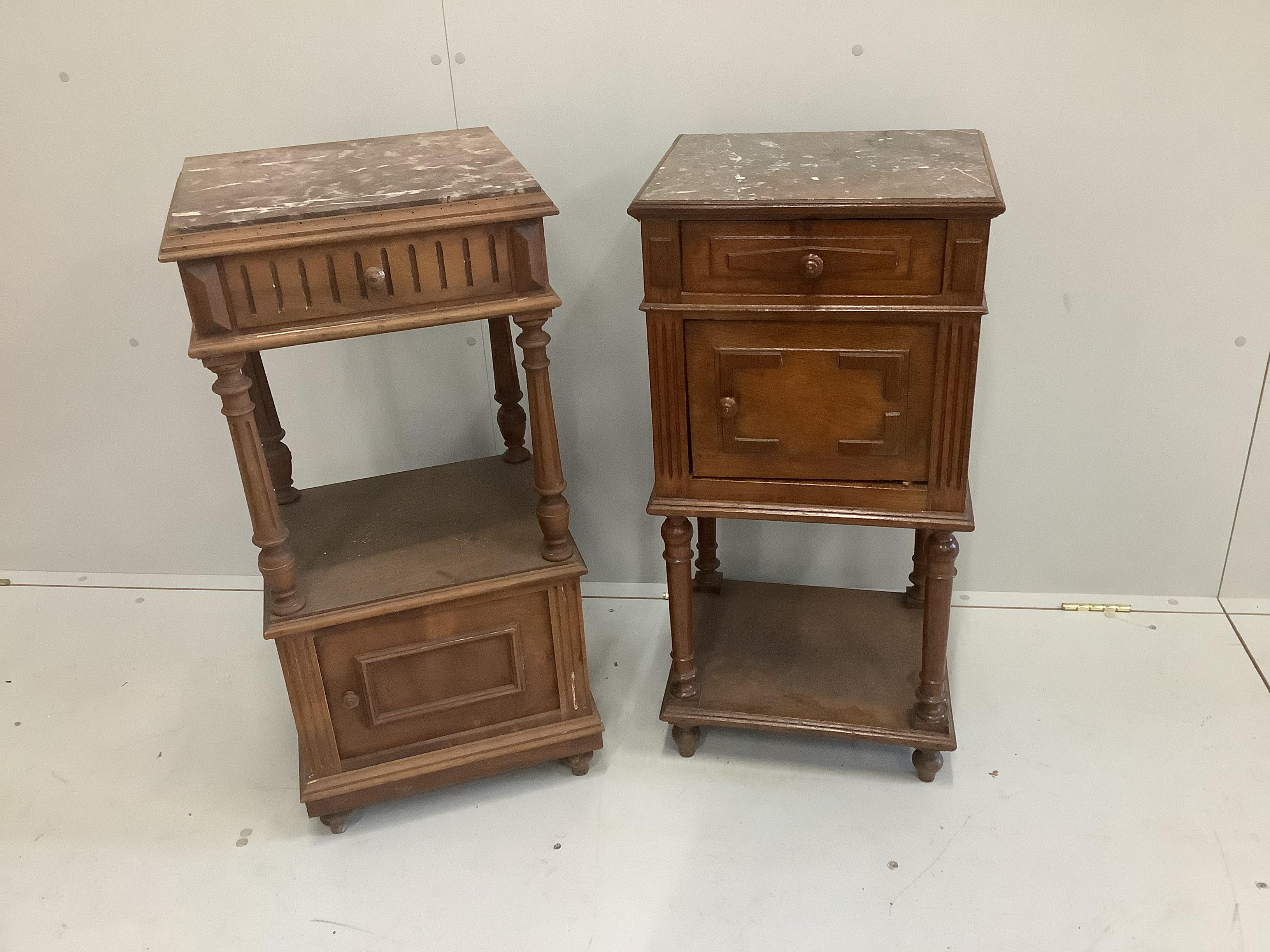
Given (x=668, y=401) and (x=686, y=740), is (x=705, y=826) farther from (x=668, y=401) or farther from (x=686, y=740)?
(x=668, y=401)

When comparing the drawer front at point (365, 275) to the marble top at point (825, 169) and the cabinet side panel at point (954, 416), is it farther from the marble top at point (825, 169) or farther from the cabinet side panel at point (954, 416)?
the cabinet side panel at point (954, 416)

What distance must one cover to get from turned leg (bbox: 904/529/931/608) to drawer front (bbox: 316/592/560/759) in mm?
821

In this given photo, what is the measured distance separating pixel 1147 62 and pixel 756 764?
1532 millimetres

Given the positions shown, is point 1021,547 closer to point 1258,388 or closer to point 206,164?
point 1258,388

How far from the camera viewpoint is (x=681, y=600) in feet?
6.40

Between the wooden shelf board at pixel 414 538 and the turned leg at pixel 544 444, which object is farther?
the wooden shelf board at pixel 414 538

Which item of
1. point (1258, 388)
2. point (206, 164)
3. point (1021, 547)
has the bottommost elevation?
point (1021, 547)

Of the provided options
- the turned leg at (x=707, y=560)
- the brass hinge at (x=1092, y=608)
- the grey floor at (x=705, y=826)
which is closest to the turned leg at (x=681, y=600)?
the grey floor at (x=705, y=826)

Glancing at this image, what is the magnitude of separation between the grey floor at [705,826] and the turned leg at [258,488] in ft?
1.65

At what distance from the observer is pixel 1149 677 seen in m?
2.17

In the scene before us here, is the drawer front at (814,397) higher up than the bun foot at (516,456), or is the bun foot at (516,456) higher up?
the drawer front at (814,397)

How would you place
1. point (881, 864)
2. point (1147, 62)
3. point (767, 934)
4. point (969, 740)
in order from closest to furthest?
point (767, 934)
point (881, 864)
point (1147, 62)
point (969, 740)

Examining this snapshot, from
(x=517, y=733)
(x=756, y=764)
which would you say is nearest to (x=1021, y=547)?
(x=756, y=764)

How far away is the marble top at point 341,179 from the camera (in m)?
1.55
